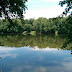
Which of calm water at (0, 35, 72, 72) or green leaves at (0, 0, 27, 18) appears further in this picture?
calm water at (0, 35, 72, 72)

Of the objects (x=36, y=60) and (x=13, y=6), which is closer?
(x=13, y=6)

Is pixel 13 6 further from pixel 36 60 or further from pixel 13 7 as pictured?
pixel 36 60

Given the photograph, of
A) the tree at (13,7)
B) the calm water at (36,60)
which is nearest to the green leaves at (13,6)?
the tree at (13,7)

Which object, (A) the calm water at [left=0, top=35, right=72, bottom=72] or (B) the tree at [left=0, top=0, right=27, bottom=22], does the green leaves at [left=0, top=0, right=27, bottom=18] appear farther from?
(A) the calm water at [left=0, top=35, right=72, bottom=72]

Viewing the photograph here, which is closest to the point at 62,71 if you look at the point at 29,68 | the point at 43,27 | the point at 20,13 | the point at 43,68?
the point at 43,68

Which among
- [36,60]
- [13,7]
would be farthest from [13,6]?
[36,60]

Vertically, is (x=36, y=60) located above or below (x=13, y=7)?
below

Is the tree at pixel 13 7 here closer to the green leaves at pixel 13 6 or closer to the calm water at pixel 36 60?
the green leaves at pixel 13 6

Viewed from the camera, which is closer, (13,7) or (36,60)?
(13,7)

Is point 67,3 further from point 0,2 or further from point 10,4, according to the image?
point 0,2

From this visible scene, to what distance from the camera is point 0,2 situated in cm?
764

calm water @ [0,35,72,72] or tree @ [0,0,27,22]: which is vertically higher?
tree @ [0,0,27,22]

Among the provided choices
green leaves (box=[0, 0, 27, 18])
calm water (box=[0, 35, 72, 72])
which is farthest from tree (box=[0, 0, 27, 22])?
calm water (box=[0, 35, 72, 72])

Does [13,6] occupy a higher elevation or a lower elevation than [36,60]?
higher
